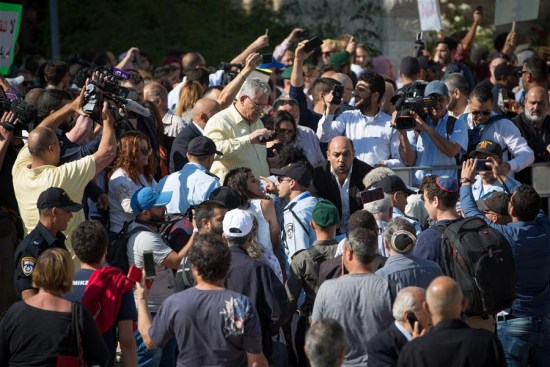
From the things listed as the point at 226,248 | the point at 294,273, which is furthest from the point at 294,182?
the point at 226,248

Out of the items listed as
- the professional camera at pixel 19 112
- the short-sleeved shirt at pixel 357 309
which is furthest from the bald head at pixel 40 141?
the short-sleeved shirt at pixel 357 309

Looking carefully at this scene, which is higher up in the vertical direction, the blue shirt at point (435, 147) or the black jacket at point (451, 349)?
the blue shirt at point (435, 147)

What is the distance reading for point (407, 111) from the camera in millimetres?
10492

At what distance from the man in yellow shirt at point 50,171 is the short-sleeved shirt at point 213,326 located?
2.24 meters

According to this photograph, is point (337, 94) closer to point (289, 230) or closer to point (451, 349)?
point (289, 230)

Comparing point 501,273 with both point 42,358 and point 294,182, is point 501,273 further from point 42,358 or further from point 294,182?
point 42,358

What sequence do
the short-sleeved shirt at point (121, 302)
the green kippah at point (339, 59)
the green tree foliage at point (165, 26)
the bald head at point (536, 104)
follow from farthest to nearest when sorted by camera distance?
the green tree foliage at point (165, 26) → the green kippah at point (339, 59) → the bald head at point (536, 104) → the short-sleeved shirt at point (121, 302)

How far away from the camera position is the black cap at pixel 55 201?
8016 millimetres

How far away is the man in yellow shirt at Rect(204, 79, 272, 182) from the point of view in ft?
33.8

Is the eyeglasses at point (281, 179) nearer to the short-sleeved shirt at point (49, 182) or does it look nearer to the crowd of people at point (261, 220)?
the crowd of people at point (261, 220)

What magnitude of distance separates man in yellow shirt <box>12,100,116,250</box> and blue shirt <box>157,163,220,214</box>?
30.0 inches

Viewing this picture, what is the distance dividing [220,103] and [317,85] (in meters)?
0.99

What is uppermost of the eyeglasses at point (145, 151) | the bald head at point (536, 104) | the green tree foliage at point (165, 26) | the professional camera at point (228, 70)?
the green tree foliage at point (165, 26)

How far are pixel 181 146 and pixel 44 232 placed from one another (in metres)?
2.83
